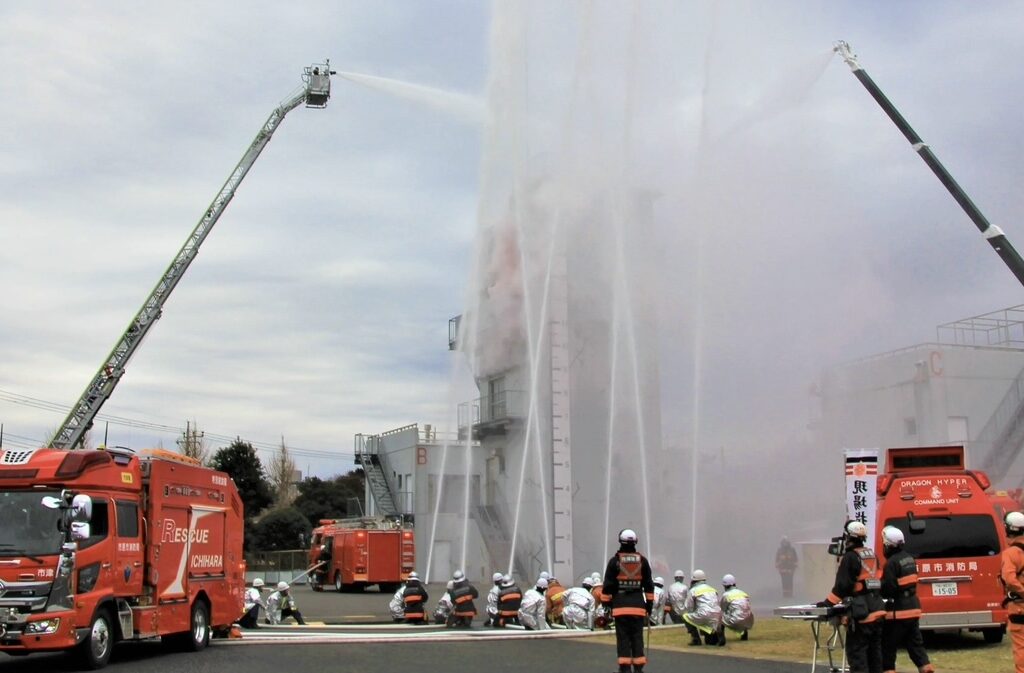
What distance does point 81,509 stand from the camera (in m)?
13.5

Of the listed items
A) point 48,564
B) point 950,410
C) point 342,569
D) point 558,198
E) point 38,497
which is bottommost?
point 342,569

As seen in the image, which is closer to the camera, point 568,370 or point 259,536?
point 568,370

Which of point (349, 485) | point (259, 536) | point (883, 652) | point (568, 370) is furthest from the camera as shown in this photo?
point (349, 485)

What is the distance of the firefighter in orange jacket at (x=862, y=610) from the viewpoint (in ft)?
36.8

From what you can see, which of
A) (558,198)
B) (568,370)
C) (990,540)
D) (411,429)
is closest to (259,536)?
(411,429)

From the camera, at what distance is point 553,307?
110ft

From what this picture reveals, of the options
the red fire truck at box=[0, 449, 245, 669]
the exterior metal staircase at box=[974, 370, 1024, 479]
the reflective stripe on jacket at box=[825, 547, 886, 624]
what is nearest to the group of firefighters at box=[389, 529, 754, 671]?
the reflective stripe on jacket at box=[825, 547, 886, 624]

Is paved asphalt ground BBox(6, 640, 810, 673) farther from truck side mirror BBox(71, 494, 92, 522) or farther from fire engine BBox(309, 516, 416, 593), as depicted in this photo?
fire engine BBox(309, 516, 416, 593)

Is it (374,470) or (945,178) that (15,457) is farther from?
(374,470)

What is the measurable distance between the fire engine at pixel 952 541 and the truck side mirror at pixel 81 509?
1109 cm

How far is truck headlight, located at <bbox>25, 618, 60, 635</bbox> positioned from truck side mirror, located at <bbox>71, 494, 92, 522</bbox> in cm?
136

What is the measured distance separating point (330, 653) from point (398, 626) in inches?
283

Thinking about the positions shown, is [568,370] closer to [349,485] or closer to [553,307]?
[553,307]

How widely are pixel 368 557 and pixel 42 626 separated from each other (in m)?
29.0
